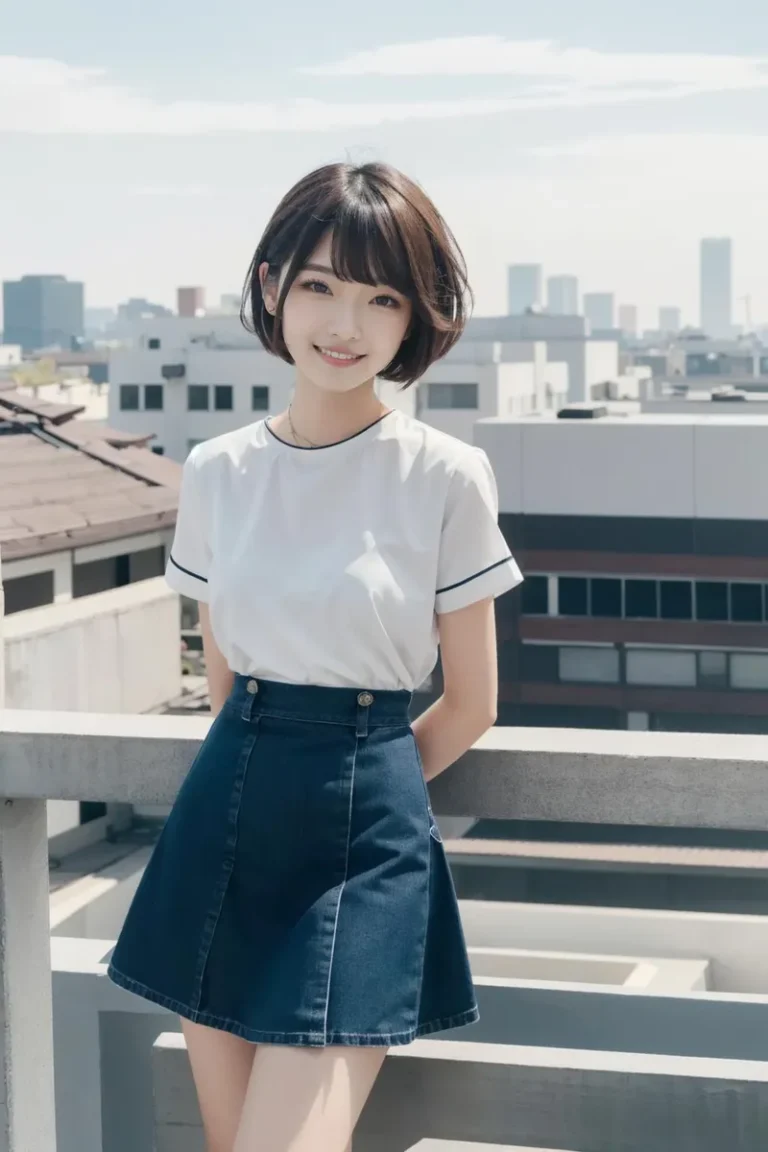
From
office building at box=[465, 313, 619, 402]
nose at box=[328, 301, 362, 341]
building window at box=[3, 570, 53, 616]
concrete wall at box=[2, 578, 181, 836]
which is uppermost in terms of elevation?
office building at box=[465, 313, 619, 402]

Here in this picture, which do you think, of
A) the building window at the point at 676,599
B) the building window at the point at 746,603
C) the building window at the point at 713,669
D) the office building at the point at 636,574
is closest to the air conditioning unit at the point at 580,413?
the office building at the point at 636,574

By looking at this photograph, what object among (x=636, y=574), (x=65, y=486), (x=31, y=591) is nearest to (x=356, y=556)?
(x=31, y=591)

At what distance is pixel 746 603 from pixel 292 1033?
24.6 meters

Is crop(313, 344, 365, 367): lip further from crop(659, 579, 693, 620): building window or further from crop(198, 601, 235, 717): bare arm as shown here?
crop(659, 579, 693, 620): building window

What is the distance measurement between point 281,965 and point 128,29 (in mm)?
110673

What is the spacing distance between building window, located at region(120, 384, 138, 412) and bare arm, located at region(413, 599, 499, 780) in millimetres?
44340

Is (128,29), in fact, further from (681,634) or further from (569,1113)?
(569,1113)

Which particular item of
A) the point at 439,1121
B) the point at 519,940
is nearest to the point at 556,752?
the point at 439,1121

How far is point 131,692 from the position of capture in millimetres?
15055

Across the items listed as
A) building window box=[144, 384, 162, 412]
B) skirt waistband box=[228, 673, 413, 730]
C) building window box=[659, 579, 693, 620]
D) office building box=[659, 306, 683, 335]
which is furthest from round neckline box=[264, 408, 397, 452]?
office building box=[659, 306, 683, 335]

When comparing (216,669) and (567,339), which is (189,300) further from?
(216,669)

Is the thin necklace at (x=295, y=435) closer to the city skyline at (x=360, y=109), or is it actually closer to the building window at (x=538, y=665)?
the building window at (x=538, y=665)

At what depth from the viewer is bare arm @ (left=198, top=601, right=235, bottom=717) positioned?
1688mm

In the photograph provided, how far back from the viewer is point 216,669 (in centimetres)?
169
